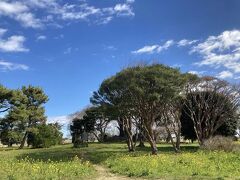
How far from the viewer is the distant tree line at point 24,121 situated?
47469 mm

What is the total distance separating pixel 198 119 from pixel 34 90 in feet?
70.4

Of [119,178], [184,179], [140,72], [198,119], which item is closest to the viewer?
[184,179]

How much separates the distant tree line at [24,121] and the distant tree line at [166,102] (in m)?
9.45

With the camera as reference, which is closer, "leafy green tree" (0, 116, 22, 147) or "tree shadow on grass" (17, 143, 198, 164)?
"tree shadow on grass" (17, 143, 198, 164)

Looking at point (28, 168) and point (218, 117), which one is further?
point (218, 117)

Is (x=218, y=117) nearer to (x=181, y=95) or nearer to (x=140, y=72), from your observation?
(x=181, y=95)

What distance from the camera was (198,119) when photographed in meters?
45.4

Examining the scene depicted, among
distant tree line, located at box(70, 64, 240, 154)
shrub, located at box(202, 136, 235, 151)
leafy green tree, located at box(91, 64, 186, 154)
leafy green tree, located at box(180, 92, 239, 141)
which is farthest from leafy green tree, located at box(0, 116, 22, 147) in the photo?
shrub, located at box(202, 136, 235, 151)

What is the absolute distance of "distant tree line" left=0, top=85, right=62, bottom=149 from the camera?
47.5 m

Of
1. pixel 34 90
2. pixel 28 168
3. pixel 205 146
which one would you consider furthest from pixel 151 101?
pixel 34 90

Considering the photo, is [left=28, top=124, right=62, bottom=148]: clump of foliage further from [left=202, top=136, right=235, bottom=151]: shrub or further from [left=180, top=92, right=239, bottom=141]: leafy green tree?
[left=202, top=136, right=235, bottom=151]: shrub

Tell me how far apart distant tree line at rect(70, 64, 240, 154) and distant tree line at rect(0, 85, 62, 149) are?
31.0 feet

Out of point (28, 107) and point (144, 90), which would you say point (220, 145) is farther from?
point (28, 107)

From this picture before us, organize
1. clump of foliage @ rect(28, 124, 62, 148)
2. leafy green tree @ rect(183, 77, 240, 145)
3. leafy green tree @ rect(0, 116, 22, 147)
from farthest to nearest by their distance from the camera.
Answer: clump of foliage @ rect(28, 124, 62, 148)
leafy green tree @ rect(0, 116, 22, 147)
leafy green tree @ rect(183, 77, 240, 145)
